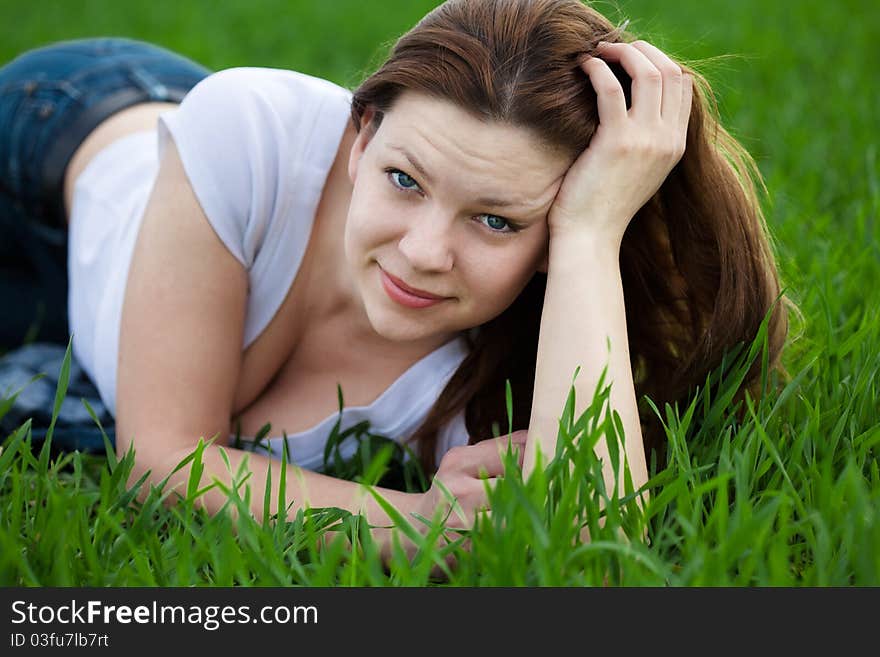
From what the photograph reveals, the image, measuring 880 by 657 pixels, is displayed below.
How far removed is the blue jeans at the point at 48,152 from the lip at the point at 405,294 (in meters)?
1.20

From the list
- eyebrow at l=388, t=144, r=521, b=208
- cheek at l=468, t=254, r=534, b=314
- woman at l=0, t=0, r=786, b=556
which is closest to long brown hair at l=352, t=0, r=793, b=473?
woman at l=0, t=0, r=786, b=556

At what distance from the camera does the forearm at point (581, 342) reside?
2.02 meters

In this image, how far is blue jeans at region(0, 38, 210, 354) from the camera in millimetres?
3127

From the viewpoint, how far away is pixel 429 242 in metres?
1.93

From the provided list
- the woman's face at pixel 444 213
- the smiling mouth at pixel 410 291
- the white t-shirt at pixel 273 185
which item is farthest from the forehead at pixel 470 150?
the white t-shirt at pixel 273 185

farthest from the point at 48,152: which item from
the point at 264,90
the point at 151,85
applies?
the point at 264,90

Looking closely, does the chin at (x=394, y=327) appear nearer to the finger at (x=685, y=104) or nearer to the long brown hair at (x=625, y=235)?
the long brown hair at (x=625, y=235)

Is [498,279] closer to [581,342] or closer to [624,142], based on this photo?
[581,342]

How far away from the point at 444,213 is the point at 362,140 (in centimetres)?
32

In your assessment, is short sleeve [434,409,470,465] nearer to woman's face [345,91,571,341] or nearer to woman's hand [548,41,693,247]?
woman's face [345,91,571,341]

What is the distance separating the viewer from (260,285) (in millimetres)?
2361

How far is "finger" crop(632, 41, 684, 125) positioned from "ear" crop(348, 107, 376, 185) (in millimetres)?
531
